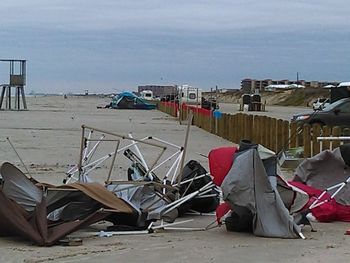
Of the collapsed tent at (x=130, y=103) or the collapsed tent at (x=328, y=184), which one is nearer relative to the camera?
the collapsed tent at (x=328, y=184)

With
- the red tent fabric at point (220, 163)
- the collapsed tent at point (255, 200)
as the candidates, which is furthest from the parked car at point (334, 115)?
the collapsed tent at point (255, 200)

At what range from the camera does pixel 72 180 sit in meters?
13.2

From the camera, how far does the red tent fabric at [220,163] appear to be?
1048 centimetres

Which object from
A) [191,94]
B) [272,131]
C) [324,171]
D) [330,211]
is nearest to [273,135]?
[272,131]

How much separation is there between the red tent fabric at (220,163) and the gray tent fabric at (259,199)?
1.80 feet

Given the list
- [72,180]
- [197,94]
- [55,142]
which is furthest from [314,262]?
[197,94]

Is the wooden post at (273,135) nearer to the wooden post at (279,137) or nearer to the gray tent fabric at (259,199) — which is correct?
the wooden post at (279,137)

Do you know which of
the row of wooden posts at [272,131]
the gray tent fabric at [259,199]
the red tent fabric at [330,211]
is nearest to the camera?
the gray tent fabric at [259,199]

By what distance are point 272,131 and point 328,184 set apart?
10.7 metres

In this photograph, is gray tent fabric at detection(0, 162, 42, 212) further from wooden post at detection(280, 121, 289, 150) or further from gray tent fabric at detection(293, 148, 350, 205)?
wooden post at detection(280, 121, 289, 150)

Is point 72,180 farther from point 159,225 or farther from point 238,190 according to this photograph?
point 238,190

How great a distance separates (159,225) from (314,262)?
282cm

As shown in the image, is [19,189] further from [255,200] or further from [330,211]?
[330,211]

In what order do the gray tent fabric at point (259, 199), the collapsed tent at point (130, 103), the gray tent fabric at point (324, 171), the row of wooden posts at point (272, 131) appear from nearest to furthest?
the gray tent fabric at point (259, 199) → the gray tent fabric at point (324, 171) → the row of wooden posts at point (272, 131) → the collapsed tent at point (130, 103)
